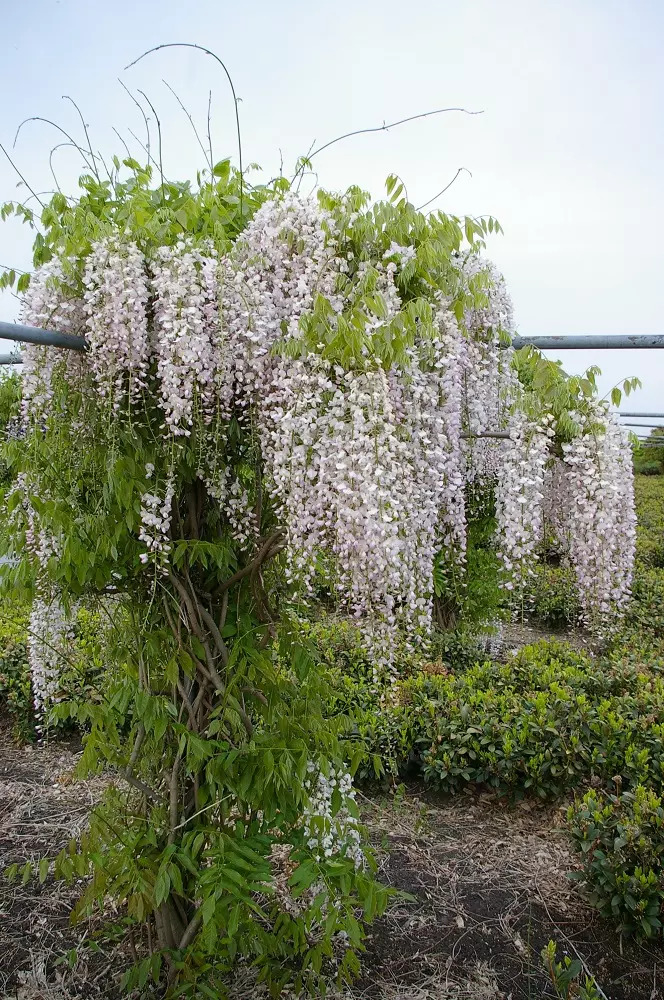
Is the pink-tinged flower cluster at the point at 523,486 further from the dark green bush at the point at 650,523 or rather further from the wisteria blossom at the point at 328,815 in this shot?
the dark green bush at the point at 650,523

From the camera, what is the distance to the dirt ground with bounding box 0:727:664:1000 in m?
2.60

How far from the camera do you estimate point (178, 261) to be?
191 cm

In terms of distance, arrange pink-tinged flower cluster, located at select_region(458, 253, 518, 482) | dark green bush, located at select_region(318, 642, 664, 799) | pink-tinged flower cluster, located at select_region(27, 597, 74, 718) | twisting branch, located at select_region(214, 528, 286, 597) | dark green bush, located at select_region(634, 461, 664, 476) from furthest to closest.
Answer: dark green bush, located at select_region(634, 461, 664, 476), dark green bush, located at select_region(318, 642, 664, 799), pink-tinged flower cluster, located at select_region(27, 597, 74, 718), pink-tinged flower cluster, located at select_region(458, 253, 518, 482), twisting branch, located at select_region(214, 528, 286, 597)

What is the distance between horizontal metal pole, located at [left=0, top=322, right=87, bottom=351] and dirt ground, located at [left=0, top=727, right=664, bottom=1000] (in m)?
2.16

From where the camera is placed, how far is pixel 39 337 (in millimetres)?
1896

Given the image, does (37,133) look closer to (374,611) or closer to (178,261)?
(178,261)

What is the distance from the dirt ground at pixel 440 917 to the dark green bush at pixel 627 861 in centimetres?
16

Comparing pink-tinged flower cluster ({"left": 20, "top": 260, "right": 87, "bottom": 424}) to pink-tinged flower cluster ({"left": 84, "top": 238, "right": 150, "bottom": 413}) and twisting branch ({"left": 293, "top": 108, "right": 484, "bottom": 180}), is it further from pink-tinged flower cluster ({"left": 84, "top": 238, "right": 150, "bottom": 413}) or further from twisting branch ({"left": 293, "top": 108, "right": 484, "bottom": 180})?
twisting branch ({"left": 293, "top": 108, "right": 484, "bottom": 180})

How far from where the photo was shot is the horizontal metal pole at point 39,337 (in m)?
1.77

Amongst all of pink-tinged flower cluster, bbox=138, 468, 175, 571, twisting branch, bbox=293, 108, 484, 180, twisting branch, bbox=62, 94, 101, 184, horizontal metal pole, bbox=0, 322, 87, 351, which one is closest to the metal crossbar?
horizontal metal pole, bbox=0, 322, 87, 351

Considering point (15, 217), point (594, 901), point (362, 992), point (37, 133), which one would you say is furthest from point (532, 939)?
point (37, 133)

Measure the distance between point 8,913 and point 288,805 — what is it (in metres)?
1.68

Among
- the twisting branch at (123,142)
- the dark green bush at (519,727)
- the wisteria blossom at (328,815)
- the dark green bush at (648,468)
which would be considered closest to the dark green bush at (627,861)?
the dark green bush at (519,727)

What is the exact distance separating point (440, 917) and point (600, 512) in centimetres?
185
